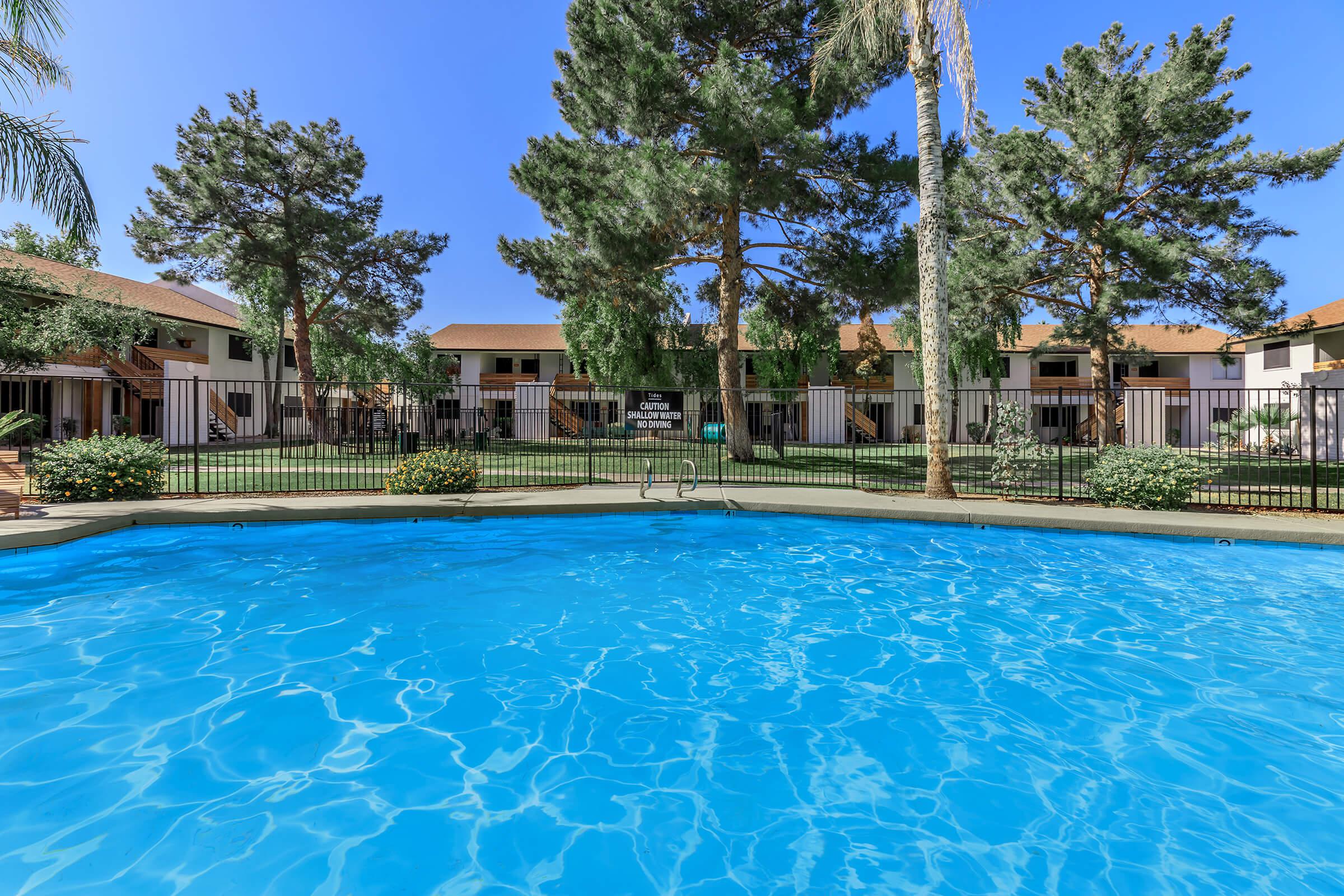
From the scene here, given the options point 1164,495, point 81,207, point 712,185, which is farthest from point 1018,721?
point 81,207

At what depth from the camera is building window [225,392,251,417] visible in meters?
35.0

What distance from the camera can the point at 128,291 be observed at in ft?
108

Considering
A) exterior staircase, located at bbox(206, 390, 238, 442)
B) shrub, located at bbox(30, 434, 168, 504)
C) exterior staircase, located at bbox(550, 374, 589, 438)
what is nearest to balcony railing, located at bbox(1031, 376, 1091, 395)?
exterior staircase, located at bbox(550, 374, 589, 438)

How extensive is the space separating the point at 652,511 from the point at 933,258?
7839 millimetres

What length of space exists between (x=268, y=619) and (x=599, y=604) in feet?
10.6

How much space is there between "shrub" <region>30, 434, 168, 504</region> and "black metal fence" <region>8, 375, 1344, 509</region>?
2.58ft

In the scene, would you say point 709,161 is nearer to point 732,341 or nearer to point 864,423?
point 732,341

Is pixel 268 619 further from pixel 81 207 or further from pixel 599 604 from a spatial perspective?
pixel 81 207

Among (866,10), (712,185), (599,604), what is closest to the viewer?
(599,604)

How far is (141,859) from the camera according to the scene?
2984 mm

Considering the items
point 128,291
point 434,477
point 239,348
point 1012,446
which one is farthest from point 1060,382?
point 128,291

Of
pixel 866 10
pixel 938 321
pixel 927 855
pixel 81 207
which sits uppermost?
pixel 866 10

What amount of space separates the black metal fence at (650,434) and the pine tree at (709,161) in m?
4.02

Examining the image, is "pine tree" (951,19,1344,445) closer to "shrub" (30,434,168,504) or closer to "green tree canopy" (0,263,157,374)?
"shrub" (30,434,168,504)
